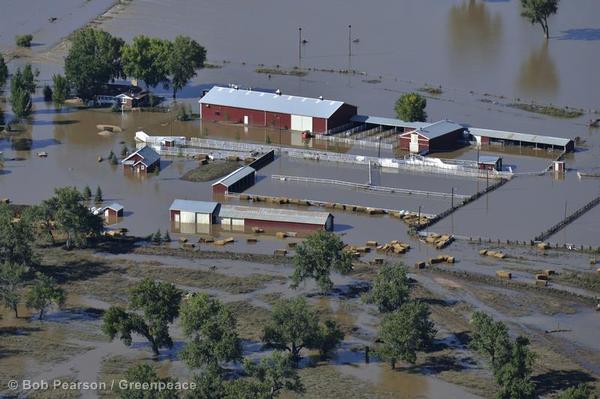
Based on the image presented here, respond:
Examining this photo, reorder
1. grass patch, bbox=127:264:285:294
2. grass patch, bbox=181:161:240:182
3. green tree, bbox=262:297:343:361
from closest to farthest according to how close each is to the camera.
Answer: green tree, bbox=262:297:343:361
grass patch, bbox=127:264:285:294
grass patch, bbox=181:161:240:182

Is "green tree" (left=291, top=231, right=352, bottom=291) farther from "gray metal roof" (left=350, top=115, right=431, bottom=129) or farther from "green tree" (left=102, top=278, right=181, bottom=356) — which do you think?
"gray metal roof" (left=350, top=115, right=431, bottom=129)

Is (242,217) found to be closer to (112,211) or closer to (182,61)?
(112,211)

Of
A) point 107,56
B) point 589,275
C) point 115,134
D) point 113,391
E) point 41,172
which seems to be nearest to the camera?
point 113,391

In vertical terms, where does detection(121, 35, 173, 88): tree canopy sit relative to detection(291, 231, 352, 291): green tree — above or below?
above

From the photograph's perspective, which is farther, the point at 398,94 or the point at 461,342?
the point at 398,94

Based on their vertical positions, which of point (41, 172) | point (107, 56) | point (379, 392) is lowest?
point (379, 392)

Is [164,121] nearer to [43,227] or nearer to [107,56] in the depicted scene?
[107,56]

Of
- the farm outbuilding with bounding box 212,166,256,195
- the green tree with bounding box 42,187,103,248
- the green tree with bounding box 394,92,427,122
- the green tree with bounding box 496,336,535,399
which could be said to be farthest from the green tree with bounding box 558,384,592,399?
the green tree with bounding box 394,92,427,122

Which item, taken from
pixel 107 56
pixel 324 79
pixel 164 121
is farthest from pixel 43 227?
pixel 324 79
